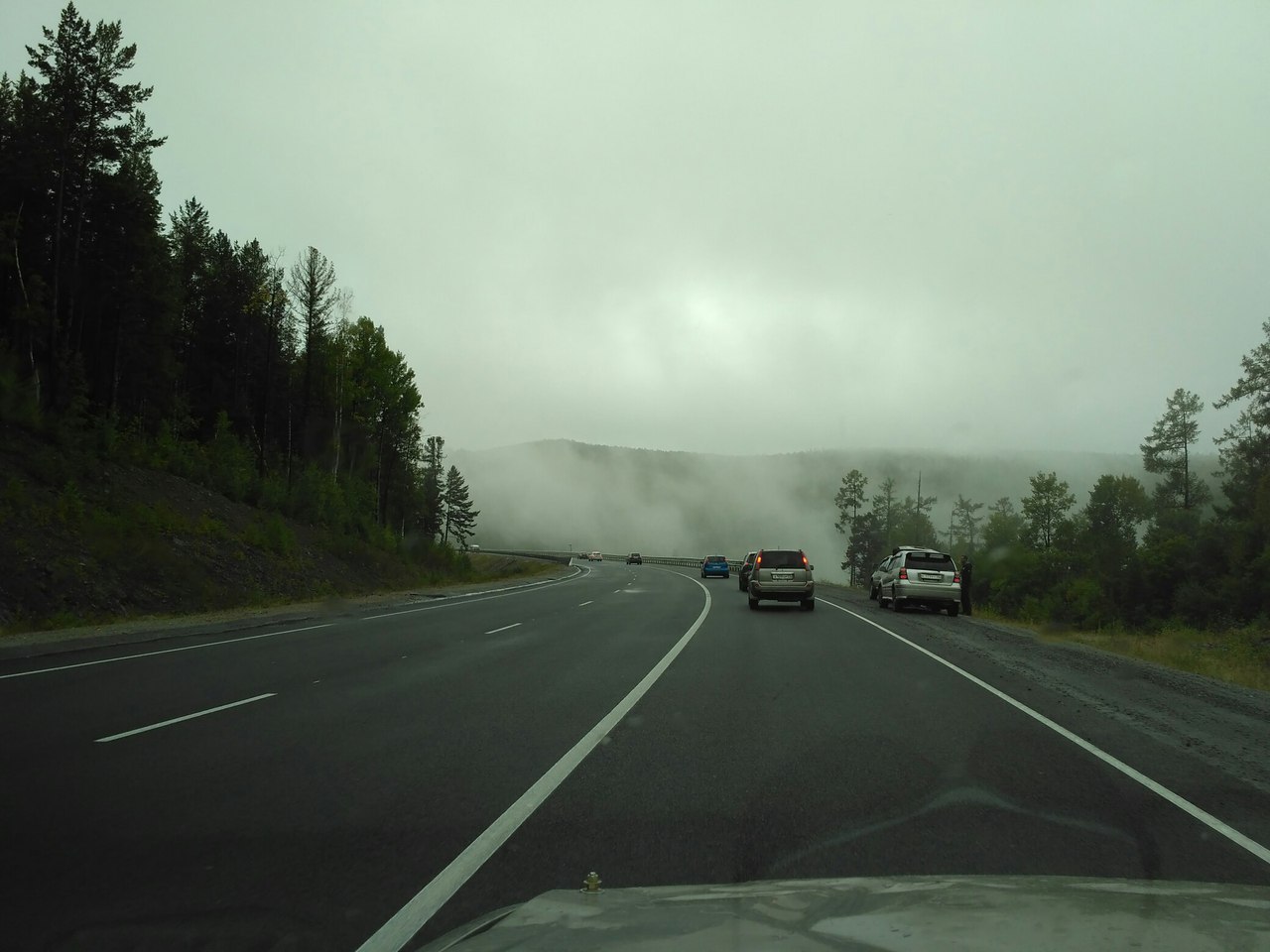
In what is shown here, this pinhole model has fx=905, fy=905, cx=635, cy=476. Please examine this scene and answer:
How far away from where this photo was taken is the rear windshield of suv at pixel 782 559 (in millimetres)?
28609

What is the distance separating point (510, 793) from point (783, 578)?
22.4 metres

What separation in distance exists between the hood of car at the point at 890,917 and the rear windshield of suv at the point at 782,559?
24.8 m

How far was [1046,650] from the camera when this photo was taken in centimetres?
1828

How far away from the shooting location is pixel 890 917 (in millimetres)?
3293

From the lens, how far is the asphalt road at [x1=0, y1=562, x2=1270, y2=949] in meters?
4.53

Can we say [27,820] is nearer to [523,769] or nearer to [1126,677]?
[523,769]

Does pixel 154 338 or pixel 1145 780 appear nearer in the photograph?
pixel 1145 780

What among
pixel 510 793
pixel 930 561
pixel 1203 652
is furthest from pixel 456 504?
pixel 510 793

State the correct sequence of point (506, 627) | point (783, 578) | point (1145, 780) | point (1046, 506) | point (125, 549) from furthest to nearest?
point (1046, 506)
point (783, 578)
point (125, 549)
point (506, 627)
point (1145, 780)

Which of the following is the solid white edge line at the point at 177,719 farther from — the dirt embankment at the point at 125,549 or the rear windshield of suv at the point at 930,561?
the rear windshield of suv at the point at 930,561

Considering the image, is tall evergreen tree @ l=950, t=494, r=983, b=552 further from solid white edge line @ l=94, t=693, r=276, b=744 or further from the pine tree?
solid white edge line @ l=94, t=693, r=276, b=744

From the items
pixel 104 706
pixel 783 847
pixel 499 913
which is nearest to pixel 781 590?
pixel 104 706

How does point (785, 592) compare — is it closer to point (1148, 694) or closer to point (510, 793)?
point (1148, 694)

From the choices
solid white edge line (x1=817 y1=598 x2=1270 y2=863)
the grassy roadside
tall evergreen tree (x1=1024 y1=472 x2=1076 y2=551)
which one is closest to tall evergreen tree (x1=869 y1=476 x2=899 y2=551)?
tall evergreen tree (x1=1024 y1=472 x2=1076 y2=551)
